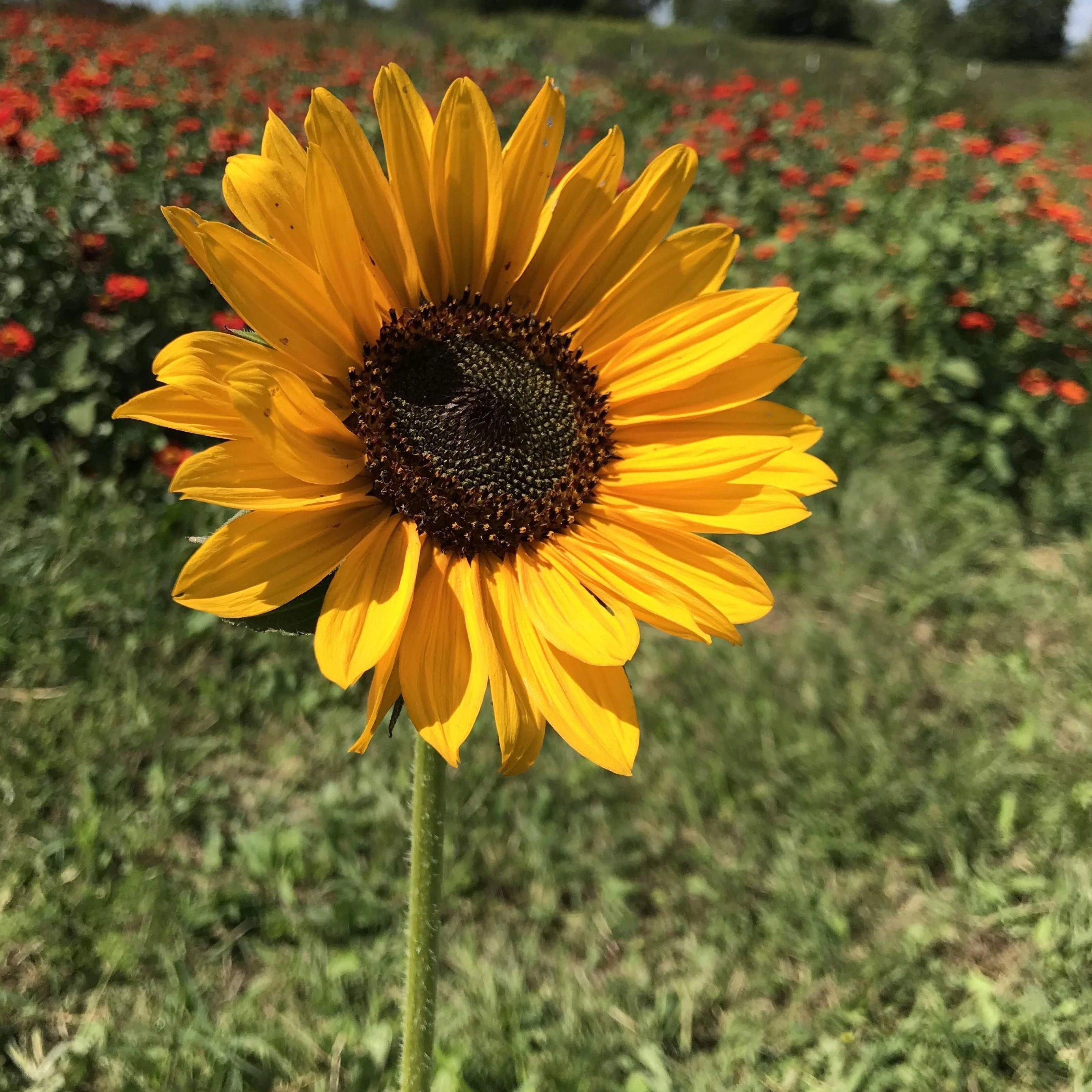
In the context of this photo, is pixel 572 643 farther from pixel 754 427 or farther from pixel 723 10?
pixel 723 10

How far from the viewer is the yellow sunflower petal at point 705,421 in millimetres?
1158

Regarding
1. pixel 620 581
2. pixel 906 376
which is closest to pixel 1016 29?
pixel 906 376

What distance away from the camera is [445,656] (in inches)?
41.0

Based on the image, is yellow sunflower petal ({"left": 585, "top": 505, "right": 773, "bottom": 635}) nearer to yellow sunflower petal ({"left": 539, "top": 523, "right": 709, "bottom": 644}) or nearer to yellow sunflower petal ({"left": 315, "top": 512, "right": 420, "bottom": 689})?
yellow sunflower petal ({"left": 539, "top": 523, "right": 709, "bottom": 644})

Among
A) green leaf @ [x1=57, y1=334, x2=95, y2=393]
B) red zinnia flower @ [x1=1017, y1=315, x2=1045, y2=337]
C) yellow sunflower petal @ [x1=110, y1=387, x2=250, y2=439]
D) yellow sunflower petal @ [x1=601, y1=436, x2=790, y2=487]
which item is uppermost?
yellow sunflower petal @ [x1=110, y1=387, x2=250, y2=439]

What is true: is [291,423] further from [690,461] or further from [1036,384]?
[1036,384]

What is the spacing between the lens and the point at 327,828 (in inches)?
103

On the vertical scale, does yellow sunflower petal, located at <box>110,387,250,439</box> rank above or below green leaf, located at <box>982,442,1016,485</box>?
above

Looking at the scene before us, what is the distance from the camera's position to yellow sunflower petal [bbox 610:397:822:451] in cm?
116

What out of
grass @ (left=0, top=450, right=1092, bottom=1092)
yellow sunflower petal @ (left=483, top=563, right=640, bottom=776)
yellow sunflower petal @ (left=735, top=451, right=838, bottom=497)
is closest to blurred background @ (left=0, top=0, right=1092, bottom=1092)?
grass @ (left=0, top=450, right=1092, bottom=1092)

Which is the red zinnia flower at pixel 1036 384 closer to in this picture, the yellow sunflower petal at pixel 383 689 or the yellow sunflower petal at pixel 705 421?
the yellow sunflower petal at pixel 705 421

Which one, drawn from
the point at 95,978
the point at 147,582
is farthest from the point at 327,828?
the point at 147,582

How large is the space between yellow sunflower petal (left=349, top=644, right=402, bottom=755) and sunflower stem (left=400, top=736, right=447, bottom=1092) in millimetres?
165

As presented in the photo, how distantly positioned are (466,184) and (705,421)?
455 millimetres
